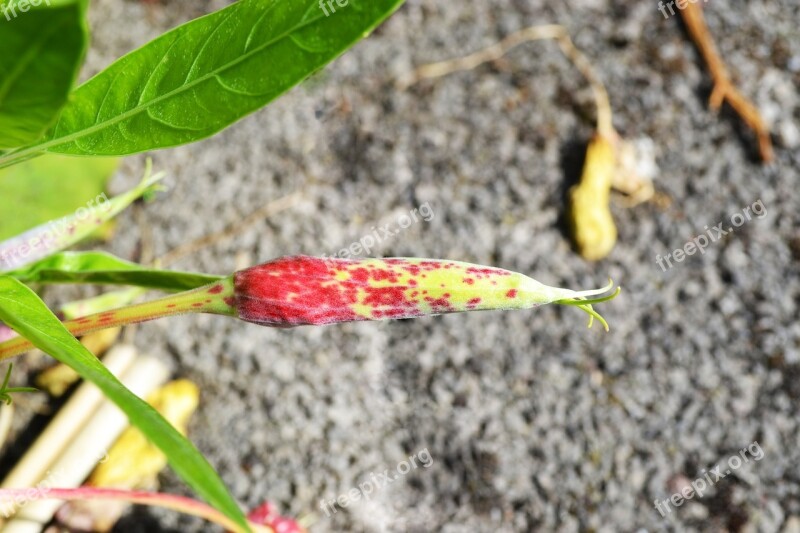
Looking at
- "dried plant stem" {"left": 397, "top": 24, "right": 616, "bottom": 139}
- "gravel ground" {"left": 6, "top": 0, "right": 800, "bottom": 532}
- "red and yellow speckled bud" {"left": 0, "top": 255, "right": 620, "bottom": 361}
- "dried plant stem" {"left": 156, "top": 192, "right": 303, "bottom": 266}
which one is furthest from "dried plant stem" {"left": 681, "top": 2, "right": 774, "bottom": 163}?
"red and yellow speckled bud" {"left": 0, "top": 255, "right": 620, "bottom": 361}

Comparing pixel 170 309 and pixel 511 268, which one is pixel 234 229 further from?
pixel 170 309

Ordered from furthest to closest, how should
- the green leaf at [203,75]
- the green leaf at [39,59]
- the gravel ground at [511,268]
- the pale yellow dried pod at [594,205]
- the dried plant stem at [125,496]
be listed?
the pale yellow dried pod at [594,205] → the gravel ground at [511,268] → the dried plant stem at [125,496] → the green leaf at [203,75] → the green leaf at [39,59]

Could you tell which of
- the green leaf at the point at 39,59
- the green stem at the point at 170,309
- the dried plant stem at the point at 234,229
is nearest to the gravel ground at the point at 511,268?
the dried plant stem at the point at 234,229

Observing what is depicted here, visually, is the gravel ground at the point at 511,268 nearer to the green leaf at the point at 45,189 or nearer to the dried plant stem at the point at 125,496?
the green leaf at the point at 45,189

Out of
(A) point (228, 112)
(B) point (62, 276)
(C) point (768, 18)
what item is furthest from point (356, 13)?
(C) point (768, 18)

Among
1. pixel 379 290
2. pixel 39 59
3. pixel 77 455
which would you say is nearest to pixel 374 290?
pixel 379 290

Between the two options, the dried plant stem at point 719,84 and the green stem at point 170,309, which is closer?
the green stem at point 170,309
